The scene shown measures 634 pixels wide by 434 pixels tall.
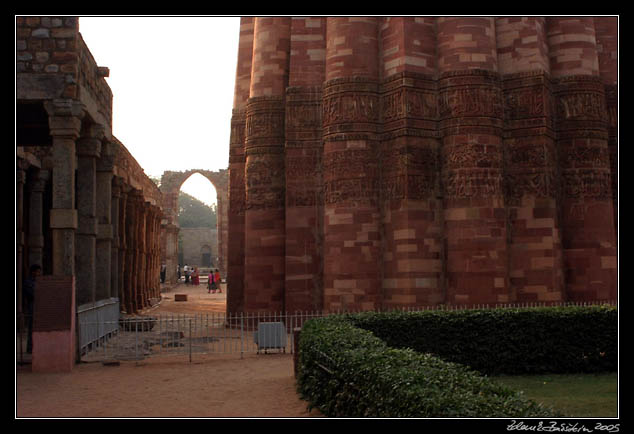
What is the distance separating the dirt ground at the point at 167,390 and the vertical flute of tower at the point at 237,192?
7.78 metres

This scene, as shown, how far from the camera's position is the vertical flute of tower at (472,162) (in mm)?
16078

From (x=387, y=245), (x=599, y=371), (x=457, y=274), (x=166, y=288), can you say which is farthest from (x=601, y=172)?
(x=166, y=288)

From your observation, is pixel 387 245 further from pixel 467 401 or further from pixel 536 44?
Answer: pixel 467 401

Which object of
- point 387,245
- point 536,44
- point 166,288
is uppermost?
point 536,44

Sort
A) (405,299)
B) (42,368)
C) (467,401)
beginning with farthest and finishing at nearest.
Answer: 1. (405,299)
2. (42,368)
3. (467,401)

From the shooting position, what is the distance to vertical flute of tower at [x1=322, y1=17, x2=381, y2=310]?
16594 millimetres

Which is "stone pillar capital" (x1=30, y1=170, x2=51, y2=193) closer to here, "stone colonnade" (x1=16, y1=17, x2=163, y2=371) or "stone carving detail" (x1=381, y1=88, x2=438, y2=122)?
"stone colonnade" (x1=16, y1=17, x2=163, y2=371)

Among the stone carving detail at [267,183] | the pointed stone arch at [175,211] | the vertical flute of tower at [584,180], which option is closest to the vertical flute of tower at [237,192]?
the stone carving detail at [267,183]

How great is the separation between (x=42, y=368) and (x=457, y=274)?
9.46m

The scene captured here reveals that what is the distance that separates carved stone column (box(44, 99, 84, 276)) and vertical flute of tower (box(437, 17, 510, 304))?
8793mm

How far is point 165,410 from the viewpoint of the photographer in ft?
27.4

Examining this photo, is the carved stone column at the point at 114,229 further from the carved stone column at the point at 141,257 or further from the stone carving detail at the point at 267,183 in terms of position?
the carved stone column at the point at 141,257

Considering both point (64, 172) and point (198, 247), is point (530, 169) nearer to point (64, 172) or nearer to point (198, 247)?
point (64, 172)

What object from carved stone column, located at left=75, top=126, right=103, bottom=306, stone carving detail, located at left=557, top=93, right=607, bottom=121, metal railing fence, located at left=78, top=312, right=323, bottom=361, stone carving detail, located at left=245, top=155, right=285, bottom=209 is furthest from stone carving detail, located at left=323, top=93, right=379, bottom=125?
carved stone column, located at left=75, top=126, right=103, bottom=306
